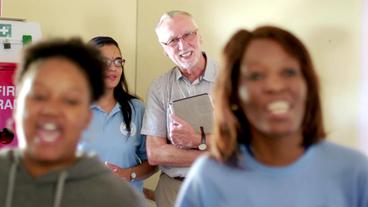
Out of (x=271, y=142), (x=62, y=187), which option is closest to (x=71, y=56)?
(x=62, y=187)

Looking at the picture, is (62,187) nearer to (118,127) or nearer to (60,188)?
(60,188)

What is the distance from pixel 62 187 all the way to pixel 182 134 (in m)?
1.04

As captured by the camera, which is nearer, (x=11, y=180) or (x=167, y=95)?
(x=11, y=180)

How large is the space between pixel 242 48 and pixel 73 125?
1.61 ft

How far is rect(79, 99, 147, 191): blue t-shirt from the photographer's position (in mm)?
2348

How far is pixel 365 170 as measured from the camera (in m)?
1.33

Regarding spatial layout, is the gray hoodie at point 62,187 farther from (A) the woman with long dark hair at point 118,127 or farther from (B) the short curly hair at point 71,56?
(A) the woman with long dark hair at point 118,127

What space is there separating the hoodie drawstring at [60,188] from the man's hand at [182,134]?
102 centimetres

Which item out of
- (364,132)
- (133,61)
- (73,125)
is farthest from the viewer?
(133,61)

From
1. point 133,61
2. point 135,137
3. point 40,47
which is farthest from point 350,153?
point 133,61

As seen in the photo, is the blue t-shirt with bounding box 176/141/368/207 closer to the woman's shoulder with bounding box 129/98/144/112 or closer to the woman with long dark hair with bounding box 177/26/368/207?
the woman with long dark hair with bounding box 177/26/368/207

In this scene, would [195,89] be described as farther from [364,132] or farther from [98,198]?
[98,198]

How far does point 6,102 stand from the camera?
276cm

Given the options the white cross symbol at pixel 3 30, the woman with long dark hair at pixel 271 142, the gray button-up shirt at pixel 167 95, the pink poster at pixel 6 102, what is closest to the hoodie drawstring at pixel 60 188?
the woman with long dark hair at pixel 271 142
